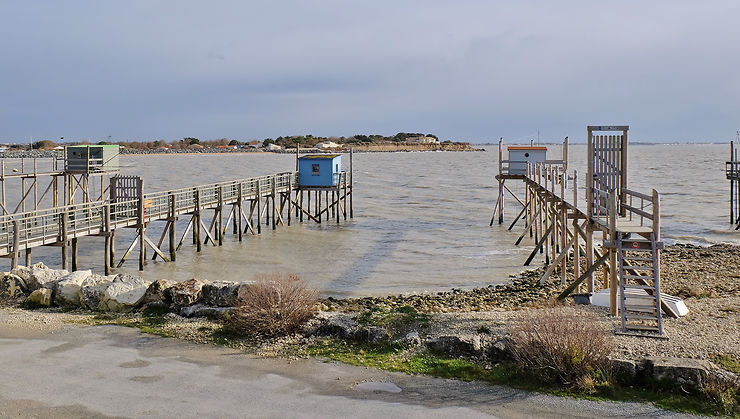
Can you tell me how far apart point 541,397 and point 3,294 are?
11.0m

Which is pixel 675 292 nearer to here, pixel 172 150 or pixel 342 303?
pixel 342 303

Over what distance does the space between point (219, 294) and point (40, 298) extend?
362 cm

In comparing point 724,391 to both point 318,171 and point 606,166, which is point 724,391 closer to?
point 606,166

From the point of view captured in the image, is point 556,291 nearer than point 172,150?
Yes

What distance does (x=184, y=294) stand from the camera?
13.4 m

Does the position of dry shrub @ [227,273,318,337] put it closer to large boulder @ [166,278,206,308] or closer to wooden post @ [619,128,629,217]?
large boulder @ [166,278,206,308]

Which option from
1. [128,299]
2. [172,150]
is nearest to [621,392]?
[128,299]

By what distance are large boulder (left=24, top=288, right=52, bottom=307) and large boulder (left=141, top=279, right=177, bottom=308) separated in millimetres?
1874

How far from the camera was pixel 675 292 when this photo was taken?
51.7 ft

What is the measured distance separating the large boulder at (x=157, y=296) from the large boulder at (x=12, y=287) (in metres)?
2.81

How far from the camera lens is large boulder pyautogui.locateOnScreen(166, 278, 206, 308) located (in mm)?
13352

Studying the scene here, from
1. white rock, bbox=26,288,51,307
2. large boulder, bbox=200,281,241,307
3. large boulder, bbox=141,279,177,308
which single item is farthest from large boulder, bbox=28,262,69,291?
large boulder, bbox=200,281,241,307

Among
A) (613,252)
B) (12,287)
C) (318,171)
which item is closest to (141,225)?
(12,287)

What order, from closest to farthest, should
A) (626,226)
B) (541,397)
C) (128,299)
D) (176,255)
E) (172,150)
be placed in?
(541,397), (626,226), (128,299), (176,255), (172,150)
